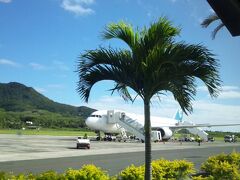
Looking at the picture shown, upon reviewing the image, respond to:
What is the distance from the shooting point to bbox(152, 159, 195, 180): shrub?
36.0 ft

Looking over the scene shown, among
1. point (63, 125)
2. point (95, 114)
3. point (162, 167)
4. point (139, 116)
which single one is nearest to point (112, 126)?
point (95, 114)

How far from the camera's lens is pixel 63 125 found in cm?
14388

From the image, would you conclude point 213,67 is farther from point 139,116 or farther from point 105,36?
point 139,116

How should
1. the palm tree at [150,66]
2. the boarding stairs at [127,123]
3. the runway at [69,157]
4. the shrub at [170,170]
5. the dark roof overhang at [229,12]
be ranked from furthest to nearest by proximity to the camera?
1. the boarding stairs at [127,123]
2. the runway at [69,157]
3. the shrub at [170,170]
4. the palm tree at [150,66]
5. the dark roof overhang at [229,12]

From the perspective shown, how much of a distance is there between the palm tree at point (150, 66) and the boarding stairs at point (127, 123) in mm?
56884

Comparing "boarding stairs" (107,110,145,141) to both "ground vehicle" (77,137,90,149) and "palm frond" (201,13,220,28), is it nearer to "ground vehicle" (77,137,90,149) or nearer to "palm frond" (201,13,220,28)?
"ground vehicle" (77,137,90,149)

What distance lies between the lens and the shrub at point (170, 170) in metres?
11.0

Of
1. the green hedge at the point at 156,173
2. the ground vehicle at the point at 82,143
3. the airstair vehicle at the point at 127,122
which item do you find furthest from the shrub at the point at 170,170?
the airstair vehicle at the point at 127,122

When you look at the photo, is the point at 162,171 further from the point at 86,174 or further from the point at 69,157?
the point at 69,157

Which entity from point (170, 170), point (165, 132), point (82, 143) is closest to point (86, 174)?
point (170, 170)

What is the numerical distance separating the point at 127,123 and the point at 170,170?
177ft

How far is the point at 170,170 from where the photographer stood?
11.6 meters

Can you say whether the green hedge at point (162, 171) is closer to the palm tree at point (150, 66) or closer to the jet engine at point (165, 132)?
the palm tree at point (150, 66)

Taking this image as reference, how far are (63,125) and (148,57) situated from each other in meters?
138
